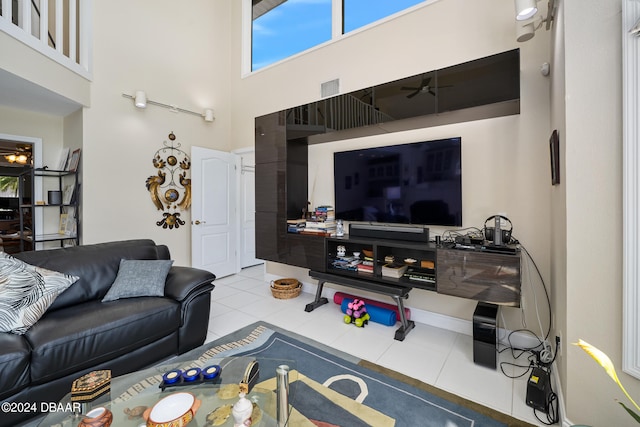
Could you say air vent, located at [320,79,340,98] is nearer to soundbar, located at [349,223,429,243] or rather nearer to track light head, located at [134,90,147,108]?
Result: soundbar, located at [349,223,429,243]

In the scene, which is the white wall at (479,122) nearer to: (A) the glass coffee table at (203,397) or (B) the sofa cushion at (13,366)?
(A) the glass coffee table at (203,397)

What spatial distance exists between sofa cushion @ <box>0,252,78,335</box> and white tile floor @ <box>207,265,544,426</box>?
3.95 feet

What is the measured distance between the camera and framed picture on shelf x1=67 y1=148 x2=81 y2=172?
11.2ft

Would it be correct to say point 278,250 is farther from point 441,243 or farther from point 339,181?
point 441,243

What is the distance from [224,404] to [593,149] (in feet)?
6.98

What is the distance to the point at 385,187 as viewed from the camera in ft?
9.30

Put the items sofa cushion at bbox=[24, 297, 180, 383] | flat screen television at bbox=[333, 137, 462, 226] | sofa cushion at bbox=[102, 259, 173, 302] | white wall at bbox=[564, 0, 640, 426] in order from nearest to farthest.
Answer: white wall at bbox=[564, 0, 640, 426] → sofa cushion at bbox=[24, 297, 180, 383] → sofa cushion at bbox=[102, 259, 173, 302] → flat screen television at bbox=[333, 137, 462, 226]

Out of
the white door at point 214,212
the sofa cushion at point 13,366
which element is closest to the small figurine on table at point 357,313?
the sofa cushion at point 13,366

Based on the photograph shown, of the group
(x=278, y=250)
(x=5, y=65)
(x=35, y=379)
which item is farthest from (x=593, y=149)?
A: (x=5, y=65)

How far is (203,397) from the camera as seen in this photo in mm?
1301

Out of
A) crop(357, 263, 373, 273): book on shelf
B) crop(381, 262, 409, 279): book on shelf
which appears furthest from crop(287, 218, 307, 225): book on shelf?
crop(381, 262, 409, 279): book on shelf

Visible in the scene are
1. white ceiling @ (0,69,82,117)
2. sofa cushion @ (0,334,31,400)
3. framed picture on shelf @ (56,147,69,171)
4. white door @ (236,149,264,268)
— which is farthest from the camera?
white door @ (236,149,264,268)

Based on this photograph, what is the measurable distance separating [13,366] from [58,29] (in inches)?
138

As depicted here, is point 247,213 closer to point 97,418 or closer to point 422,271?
point 422,271
